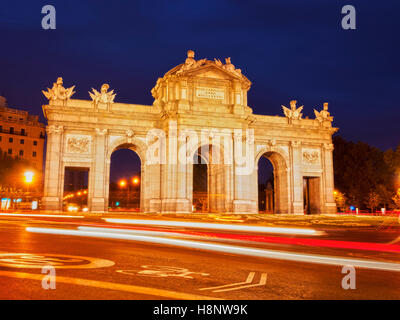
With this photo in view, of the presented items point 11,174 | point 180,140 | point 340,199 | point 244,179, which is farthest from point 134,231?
point 11,174

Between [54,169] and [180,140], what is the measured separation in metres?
14.0

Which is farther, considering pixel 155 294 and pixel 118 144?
pixel 118 144

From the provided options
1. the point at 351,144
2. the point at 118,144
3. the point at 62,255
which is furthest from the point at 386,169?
the point at 62,255

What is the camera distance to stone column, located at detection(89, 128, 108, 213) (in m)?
38.4

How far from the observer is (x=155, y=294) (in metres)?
6.05

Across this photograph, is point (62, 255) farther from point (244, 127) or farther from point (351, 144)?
Answer: point (351, 144)

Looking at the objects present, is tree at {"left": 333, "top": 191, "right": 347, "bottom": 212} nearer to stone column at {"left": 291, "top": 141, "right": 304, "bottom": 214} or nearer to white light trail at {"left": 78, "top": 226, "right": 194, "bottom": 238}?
stone column at {"left": 291, "top": 141, "right": 304, "bottom": 214}

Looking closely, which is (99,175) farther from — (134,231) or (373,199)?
(373,199)

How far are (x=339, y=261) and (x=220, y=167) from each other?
34.0m

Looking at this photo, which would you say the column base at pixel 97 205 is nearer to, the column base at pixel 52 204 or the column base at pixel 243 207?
the column base at pixel 52 204

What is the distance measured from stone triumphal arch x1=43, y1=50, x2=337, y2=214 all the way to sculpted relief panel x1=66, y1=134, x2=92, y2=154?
105 mm

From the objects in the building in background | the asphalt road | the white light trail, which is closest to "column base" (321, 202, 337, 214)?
the asphalt road

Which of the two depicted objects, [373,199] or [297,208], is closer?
[297,208]

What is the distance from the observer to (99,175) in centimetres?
3928
